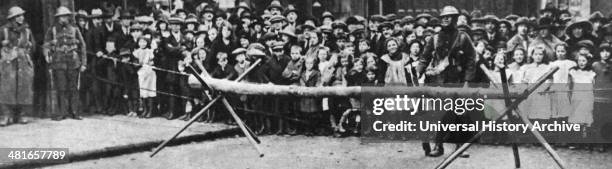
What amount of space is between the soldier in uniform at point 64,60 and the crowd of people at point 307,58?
2 cm

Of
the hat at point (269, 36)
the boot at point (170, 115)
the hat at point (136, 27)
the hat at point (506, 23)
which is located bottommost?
the boot at point (170, 115)

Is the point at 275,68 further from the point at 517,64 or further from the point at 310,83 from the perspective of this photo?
the point at 517,64

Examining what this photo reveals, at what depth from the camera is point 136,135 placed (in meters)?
9.76

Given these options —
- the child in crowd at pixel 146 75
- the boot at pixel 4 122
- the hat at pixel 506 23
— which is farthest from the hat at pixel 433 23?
the boot at pixel 4 122

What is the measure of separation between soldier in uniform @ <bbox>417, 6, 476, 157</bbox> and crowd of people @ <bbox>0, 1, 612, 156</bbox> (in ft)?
0.04

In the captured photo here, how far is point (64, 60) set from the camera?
11328 millimetres

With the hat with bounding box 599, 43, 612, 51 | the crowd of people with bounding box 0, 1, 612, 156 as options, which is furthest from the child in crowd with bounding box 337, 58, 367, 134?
the hat with bounding box 599, 43, 612, 51

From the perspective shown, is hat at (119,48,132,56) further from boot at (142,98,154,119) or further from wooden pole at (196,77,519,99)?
wooden pole at (196,77,519,99)

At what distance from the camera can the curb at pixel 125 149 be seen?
7.99 meters

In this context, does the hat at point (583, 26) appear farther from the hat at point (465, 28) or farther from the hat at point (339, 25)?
the hat at point (339, 25)

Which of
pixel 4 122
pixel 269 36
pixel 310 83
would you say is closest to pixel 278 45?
pixel 269 36

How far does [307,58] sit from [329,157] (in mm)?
1969

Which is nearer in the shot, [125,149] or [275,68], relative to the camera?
[125,149]

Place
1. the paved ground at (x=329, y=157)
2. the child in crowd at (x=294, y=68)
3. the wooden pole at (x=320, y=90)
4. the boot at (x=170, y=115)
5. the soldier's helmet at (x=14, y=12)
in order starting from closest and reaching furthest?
the wooden pole at (x=320, y=90), the paved ground at (x=329, y=157), the child in crowd at (x=294, y=68), the soldier's helmet at (x=14, y=12), the boot at (x=170, y=115)
